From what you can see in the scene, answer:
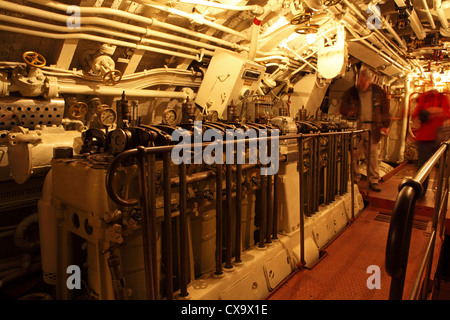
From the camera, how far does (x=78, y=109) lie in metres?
2.74

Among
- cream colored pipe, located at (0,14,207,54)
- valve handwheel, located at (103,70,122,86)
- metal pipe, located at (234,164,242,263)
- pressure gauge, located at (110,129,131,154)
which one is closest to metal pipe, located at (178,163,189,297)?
pressure gauge, located at (110,129,131,154)

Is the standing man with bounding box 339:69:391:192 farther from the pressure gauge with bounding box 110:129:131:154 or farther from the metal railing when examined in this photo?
the pressure gauge with bounding box 110:129:131:154

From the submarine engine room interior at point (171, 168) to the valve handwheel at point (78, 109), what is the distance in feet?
0.06

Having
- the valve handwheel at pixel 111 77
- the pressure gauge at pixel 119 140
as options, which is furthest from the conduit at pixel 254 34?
the pressure gauge at pixel 119 140

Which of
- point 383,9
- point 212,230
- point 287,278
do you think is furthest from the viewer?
point 383,9

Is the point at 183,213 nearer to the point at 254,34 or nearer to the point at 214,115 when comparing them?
the point at 214,115

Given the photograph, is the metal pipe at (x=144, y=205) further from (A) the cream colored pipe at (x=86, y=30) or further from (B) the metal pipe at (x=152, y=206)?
(A) the cream colored pipe at (x=86, y=30)

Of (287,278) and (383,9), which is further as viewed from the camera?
(383,9)

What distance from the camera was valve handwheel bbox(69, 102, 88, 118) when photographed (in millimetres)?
2697

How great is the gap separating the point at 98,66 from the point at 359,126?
13.4 ft

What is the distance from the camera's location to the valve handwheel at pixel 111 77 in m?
2.66
